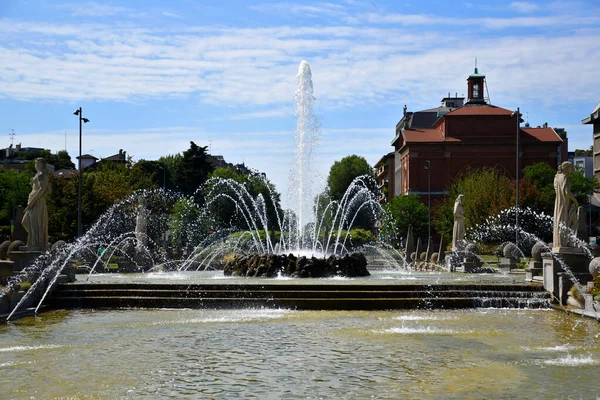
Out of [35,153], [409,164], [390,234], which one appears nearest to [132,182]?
[390,234]

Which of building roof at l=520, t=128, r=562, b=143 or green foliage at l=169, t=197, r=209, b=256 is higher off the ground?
building roof at l=520, t=128, r=562, b=143

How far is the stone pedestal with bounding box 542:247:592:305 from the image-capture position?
17.7 meters

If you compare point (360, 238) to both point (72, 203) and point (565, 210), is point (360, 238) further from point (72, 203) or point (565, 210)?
point (565, 210)

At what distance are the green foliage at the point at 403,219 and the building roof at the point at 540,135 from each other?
1810cm

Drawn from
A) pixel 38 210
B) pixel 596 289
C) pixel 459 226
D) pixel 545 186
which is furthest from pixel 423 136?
pixel 596 289

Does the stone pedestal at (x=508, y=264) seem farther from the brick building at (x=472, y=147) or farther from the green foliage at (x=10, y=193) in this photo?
the green foliage at (x=10, y=193)

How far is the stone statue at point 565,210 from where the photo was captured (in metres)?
18.5

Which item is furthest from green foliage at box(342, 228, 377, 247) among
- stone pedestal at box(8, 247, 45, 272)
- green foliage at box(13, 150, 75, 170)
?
green foliage at box(13, 150, 75, 170)

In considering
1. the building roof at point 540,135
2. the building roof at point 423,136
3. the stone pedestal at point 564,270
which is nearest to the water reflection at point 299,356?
the stone pedestal at point 564,270

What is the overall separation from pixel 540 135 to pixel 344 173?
4836cm

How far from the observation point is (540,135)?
274 ft

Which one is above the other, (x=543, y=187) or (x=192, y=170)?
(x=192, y=170)

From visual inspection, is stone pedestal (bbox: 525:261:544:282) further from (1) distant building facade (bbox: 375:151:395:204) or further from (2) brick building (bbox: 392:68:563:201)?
(1) distant building facade (bbox: 375:151:395:204)

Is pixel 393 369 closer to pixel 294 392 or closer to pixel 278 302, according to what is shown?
pixel 294 392
